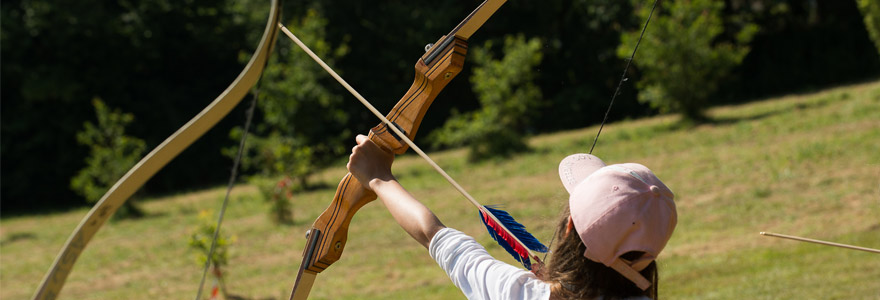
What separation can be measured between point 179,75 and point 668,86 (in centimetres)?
1200

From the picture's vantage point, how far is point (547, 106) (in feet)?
55.0

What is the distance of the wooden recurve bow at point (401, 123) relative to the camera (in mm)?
2363

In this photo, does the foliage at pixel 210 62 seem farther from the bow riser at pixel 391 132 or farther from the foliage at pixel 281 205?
the bow riser at pixel 391 132

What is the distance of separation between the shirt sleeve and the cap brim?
0.23 m

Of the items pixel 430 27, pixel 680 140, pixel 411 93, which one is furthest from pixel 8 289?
pixel 430 27

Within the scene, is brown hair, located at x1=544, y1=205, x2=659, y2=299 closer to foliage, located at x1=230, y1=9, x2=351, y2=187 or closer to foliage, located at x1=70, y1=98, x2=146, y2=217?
foliage, located at x1=230, y1=9, x2=351, y2=187

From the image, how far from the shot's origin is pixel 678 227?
7988 millimetres

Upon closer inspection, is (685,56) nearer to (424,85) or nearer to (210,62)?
(210,62)

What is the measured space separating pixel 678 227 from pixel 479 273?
657 centimetres

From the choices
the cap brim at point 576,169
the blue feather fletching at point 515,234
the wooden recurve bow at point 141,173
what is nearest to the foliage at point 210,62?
the wooden recurve bow at point 141,173

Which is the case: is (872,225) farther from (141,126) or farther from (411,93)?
(141,126)

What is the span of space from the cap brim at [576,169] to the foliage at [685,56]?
459 inches

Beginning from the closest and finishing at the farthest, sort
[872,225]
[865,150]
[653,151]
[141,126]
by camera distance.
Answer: [872,225] → [865,150] → [653,151] → [141,126]

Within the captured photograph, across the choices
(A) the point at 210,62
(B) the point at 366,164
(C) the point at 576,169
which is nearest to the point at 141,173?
(B) the point at 366,164
